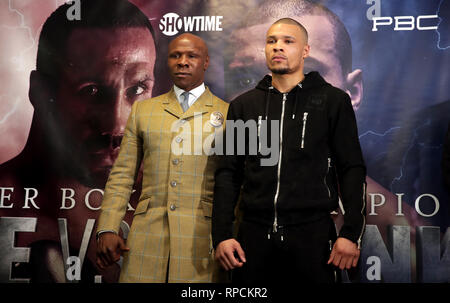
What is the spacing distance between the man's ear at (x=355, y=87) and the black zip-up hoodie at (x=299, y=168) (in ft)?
2.60

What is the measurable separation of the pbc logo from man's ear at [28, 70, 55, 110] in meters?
2.09

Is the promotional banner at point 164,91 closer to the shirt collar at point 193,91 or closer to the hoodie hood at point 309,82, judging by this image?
the shirt collar at point 193,91

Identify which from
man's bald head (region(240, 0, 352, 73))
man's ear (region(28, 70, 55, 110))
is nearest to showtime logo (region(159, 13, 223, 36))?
man's bald head (region(240, 0, 352, 73))

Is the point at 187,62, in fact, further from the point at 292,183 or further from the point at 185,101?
the point at 292,183

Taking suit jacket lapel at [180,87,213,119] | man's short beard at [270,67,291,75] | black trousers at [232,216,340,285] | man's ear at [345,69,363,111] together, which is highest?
man's ear at [345,69,363,111]

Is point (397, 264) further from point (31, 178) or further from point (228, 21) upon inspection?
point (31, 178)

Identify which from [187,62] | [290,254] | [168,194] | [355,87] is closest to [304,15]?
[355,87]

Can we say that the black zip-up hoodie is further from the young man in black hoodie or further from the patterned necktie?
the patterned necktie

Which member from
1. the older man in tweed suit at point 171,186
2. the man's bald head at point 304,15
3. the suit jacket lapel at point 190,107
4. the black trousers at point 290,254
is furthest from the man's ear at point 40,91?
the black trousers at point 290,254

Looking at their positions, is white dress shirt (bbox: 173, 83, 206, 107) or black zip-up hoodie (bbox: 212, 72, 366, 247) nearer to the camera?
black zip-up hoodie (bbox: 212, 72, 366, 247)

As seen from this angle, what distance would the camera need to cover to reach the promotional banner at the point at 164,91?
10.4ft

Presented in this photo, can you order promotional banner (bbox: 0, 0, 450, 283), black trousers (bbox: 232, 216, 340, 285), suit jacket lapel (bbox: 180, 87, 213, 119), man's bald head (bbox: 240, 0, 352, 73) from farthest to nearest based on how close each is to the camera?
1. man's bald head (bbox: 240, 0, 352, 73)
2. promotional banner (bbox: 0, 0, 450, 283)
3. suit jacket lapel (bbox: 180, 87, 213, 119)
4. black trousers (bbox: 232, 216, 340, 285)

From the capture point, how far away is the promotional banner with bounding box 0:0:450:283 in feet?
10.4

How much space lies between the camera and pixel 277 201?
7.54 ft
